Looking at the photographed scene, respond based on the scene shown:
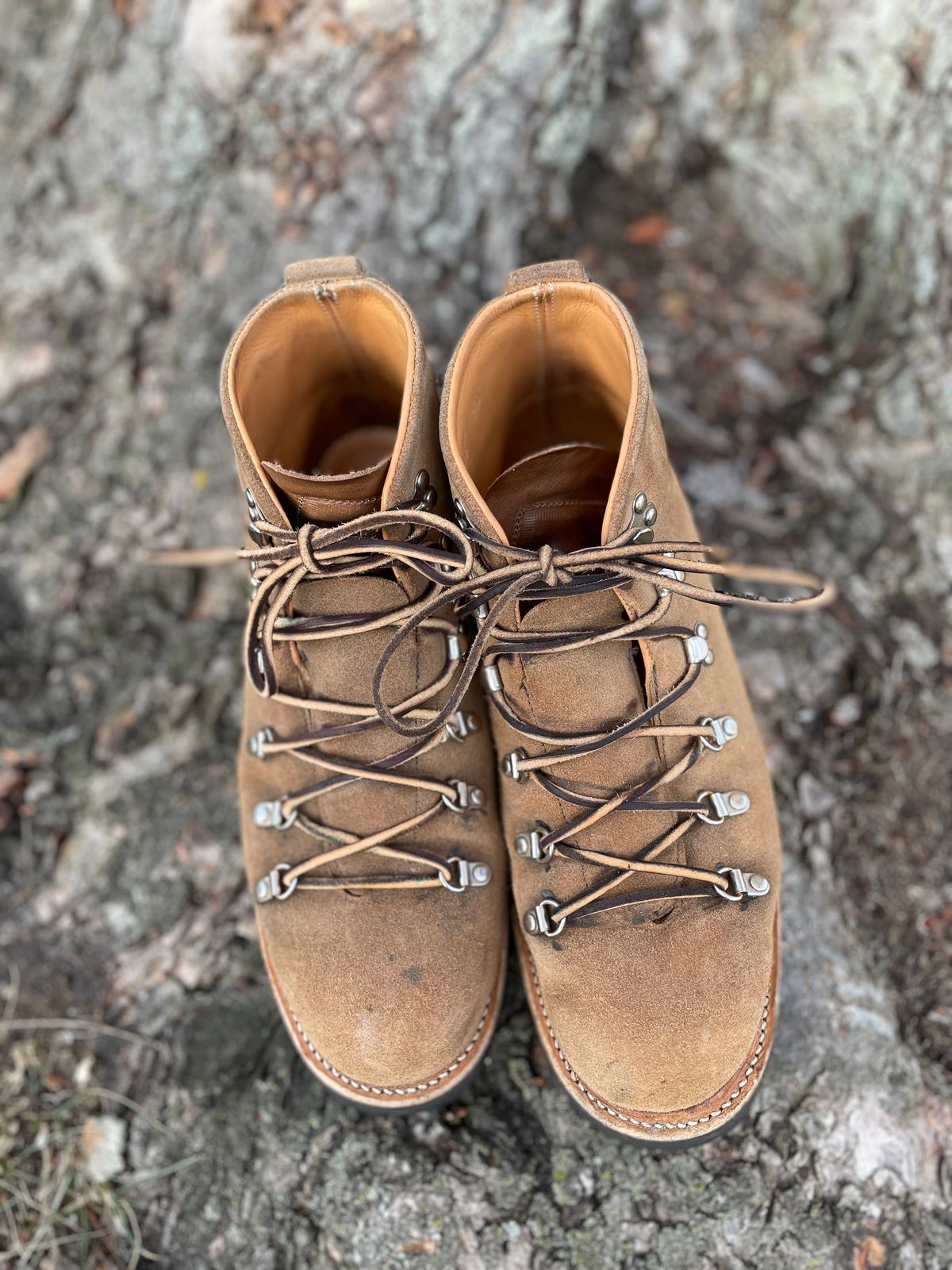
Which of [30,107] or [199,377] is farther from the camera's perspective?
[30,107]

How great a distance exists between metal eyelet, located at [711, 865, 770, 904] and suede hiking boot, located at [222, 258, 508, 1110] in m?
0.48

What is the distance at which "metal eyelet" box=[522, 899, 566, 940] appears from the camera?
1846mm

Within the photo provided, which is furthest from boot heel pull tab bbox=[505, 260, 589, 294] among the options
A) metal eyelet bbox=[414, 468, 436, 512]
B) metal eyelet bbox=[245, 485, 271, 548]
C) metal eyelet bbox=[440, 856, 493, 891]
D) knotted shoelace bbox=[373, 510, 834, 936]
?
metal eyelet bbox=[440, 856, 493, 891]

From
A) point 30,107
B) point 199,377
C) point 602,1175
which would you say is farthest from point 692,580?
point 30,107

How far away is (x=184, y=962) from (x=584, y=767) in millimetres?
1140

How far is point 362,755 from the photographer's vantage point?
1.94 metres

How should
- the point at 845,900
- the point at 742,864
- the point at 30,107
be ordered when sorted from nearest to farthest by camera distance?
the point at 742,864
the point at 845,900
the point at 30,107

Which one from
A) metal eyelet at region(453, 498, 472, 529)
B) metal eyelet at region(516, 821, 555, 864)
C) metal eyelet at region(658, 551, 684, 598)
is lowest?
metal eyelet at region(516, 821, 555, 864)

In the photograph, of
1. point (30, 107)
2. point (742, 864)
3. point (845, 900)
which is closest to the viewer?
point (742, 864)

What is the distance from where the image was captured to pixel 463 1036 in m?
1.86

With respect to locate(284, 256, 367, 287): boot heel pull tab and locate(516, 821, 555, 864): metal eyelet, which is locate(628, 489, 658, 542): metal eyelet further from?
locate(284, 256, 367, 287): boot heel pull tab

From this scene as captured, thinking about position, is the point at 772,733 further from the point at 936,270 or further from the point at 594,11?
the point at 594,11

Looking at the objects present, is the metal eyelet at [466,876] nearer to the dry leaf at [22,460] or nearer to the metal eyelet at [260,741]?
the metal eyelet at [260,741]

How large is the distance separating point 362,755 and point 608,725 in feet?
1.71
